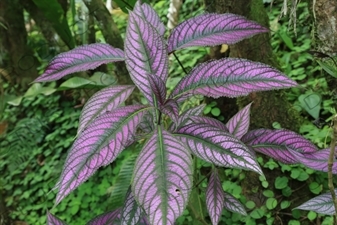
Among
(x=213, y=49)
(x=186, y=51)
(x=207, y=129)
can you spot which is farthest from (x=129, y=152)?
(x=207, y=129)

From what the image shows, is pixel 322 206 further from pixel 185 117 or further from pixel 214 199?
pixel 185 117

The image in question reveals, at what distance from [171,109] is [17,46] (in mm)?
2067

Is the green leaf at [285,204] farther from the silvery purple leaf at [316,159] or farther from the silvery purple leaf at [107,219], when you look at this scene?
the silvery purple leaf at [107,219]

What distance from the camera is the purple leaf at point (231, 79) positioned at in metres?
0.70

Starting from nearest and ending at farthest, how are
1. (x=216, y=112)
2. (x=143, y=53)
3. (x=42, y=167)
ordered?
(x=143, y=53) → (x=216, y=112) → (x=42, y=167)

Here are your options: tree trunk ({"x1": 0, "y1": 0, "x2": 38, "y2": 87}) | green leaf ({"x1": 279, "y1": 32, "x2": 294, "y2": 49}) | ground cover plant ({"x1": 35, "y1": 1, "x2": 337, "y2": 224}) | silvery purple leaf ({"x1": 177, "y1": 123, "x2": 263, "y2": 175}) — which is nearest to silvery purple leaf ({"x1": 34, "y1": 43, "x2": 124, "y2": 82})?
ground cover plant ({"x1": 35, "y1": 1, "x2": 337, "y2": 224})

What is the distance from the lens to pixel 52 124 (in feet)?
8.00

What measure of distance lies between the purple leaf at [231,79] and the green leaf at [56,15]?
1.16 metres

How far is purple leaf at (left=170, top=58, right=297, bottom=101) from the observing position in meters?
0.70

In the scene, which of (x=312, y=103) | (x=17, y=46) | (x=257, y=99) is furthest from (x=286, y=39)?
(x=17, y=46)

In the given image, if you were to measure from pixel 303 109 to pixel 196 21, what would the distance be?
0.92 m

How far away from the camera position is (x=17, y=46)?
251 cm

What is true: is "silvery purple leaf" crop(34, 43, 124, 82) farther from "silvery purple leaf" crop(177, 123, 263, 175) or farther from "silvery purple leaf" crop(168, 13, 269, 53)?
"silvery purple leaf" crop(177, 123, 263, 175)

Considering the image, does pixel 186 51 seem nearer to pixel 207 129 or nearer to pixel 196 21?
pixel 196 21
